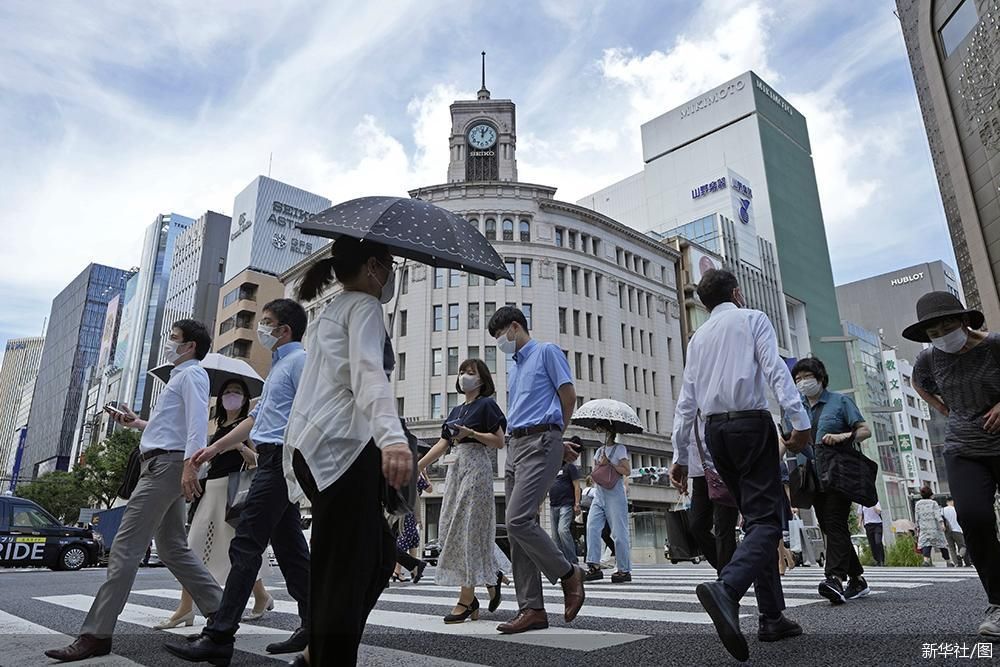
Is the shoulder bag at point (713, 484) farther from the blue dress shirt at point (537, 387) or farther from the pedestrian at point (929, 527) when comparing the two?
the pedestrian at point (929, 527)

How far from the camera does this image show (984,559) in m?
3.27

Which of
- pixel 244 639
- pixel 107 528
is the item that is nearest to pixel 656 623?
pixel 244 639

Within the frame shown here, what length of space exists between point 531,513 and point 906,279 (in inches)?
4441

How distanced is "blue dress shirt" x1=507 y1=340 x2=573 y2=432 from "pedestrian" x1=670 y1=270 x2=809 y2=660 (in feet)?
2.81

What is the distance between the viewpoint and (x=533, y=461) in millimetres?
4332

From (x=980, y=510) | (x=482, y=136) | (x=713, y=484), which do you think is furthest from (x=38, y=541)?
(x=482, y=136)

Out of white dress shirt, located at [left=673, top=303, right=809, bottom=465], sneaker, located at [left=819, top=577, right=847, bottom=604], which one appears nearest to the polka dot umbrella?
white dress shirt, located at [left=673, top=303, right=809, bottom=465]

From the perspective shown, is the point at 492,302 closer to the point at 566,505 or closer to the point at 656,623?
the point at 566,505

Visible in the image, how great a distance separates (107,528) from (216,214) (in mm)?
68116

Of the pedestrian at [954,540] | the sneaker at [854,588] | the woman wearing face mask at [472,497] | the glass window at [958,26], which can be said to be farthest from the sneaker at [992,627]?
the glass window at [958,26]

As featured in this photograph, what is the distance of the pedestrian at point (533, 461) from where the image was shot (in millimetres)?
3992

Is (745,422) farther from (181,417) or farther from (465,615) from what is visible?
(181,417)

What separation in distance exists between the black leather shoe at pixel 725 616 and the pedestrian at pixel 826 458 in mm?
2209

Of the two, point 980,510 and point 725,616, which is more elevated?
point 980,510
